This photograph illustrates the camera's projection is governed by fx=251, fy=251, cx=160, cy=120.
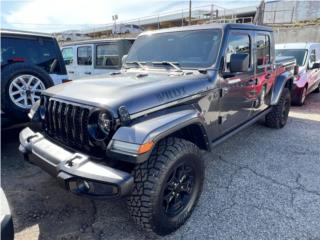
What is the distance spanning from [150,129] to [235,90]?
177cm

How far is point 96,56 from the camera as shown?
6.72 m

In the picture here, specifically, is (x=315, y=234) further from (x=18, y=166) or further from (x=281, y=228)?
(x=18, y=166)

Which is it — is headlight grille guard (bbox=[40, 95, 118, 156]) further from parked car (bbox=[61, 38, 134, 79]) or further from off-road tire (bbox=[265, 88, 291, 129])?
off-road tire (bbox=[265, 88, 291, 129])

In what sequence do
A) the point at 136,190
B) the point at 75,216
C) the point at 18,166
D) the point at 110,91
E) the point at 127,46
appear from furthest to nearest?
the point at 127,46, the point at 18,166, the point at 75,216, the point at 110,91, the point at 136,190

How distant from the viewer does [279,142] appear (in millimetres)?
4492

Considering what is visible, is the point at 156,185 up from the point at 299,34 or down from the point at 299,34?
down

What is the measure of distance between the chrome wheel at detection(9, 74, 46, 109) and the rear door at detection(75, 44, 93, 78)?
3418 mm

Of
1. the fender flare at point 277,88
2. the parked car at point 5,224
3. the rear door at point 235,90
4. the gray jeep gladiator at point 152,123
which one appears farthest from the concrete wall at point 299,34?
the parked car at point 5,224

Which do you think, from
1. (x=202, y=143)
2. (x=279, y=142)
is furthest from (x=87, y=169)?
(x=279, y=142)

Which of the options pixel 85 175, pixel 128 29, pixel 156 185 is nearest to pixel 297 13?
pixel 128 29

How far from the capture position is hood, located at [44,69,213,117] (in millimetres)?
2062

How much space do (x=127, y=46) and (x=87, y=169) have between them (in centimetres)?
481

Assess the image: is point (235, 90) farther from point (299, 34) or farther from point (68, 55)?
point (299, 34)

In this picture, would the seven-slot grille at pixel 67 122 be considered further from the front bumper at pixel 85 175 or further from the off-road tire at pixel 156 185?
the off-road tire at pixel 156 185
